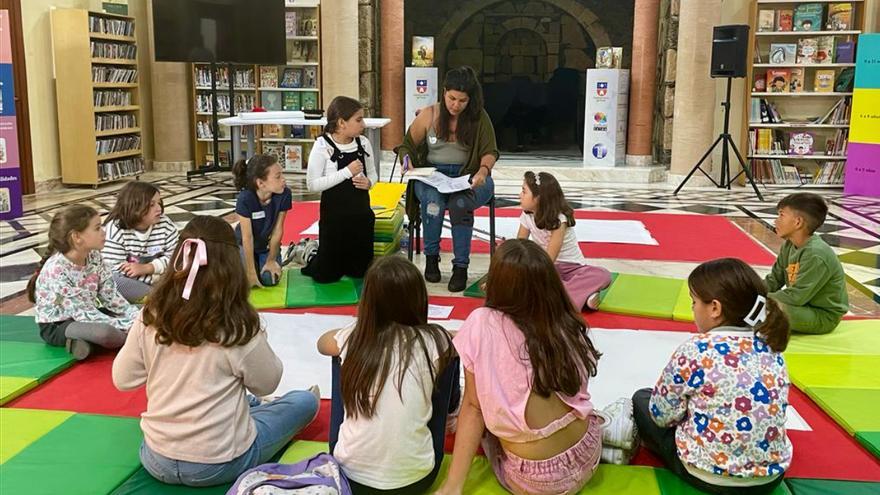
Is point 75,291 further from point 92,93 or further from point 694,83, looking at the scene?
point 694,83

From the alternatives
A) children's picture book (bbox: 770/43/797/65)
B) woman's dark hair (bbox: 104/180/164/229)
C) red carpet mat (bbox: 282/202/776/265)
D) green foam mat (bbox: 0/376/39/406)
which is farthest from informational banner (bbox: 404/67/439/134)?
green foam mat (bbox: 0/376/39/406)

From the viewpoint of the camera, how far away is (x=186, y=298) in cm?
227

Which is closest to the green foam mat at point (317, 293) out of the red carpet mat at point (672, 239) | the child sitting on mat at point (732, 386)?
the red carpet mat at point (672, 239)

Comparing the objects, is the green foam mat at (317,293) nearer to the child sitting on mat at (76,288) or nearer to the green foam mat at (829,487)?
the child sitting on mat at (76,288)

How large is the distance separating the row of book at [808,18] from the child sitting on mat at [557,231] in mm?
6234

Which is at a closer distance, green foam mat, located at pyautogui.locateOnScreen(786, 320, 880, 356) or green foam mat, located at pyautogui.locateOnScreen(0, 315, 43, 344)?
green foam mat, located at pyautogui.locateOnScreen(786, 320, 880, 356)

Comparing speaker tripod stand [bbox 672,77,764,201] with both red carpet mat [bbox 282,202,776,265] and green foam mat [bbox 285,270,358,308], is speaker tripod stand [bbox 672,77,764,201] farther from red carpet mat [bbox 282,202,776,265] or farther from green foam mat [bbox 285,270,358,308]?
green foam mat [bbox 285,270,358,308]

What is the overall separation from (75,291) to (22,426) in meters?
0.82

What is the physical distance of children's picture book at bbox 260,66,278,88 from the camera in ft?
35.3

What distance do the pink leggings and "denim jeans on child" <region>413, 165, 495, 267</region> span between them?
247 cm

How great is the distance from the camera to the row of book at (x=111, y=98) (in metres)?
9.34

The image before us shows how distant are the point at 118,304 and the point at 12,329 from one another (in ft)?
2.11

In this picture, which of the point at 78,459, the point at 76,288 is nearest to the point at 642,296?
the point at 76,288

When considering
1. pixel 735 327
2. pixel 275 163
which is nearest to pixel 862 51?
pixel 275 163
